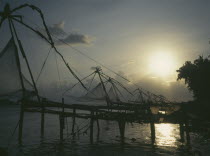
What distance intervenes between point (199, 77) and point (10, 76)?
30.2 m

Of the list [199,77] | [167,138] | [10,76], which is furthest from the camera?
[199,77]

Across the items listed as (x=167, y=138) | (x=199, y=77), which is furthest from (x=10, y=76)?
(x=199, y=77)

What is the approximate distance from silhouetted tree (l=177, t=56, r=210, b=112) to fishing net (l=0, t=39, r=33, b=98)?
1020 inches

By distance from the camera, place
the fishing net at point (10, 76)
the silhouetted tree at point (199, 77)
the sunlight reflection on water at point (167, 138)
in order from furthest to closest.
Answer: the silhouetted tree at point (199, 77) → the sunlight reflection on water at point (167, 138) → the fishing net at point (10, 76)

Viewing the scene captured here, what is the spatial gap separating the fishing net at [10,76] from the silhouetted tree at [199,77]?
2590 centimetres

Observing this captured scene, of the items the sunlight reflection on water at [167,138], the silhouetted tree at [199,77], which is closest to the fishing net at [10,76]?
the sunlight reflection on water at [167,138]

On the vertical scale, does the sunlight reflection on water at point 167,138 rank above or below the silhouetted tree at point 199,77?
below

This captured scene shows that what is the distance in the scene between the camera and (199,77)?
32.1m

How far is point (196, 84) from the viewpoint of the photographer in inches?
1286

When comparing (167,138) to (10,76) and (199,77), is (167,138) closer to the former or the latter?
(199,77)

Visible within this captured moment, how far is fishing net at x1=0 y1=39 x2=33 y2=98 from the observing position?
1199 centimetres

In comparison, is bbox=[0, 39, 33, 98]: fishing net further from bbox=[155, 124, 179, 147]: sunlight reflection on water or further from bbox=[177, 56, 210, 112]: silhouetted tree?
bbox=[177, 56, 210, 112]: silhouetted tree

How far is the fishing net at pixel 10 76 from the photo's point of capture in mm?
11992

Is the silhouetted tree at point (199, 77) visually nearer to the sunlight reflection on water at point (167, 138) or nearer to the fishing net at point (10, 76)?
the sunlight reflection on water at point (167, 138)
